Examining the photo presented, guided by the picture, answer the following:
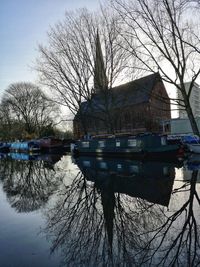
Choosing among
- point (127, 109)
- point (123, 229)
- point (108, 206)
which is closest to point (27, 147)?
point (127, 109)

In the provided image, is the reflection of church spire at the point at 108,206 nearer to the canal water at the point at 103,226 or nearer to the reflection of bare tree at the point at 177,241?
the canal water at the point at 103,226

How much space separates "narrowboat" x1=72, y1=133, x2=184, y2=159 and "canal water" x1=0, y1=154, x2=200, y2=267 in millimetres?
12263

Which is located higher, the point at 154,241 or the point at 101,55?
the point at 101,55

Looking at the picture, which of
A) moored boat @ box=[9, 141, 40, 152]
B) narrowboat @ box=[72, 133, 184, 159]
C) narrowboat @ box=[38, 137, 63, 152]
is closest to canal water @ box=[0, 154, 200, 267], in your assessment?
narrowboat @ box=[72, 133, 184, 159]

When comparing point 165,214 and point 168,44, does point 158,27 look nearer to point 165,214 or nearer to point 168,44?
point 168,44

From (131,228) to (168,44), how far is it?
15.8 meters

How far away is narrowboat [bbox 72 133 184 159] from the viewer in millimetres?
24344

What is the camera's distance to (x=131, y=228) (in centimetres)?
651

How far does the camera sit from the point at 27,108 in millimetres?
73000

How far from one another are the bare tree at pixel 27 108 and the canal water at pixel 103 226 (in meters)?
61.8

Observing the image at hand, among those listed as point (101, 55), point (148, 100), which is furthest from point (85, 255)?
point (148, 100)

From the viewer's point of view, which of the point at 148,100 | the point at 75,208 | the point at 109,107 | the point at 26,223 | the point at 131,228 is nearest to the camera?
the point at 131,228

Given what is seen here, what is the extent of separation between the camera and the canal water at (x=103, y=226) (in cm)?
501

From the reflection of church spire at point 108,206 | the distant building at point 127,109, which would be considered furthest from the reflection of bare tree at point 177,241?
the distant building at point 127,109
